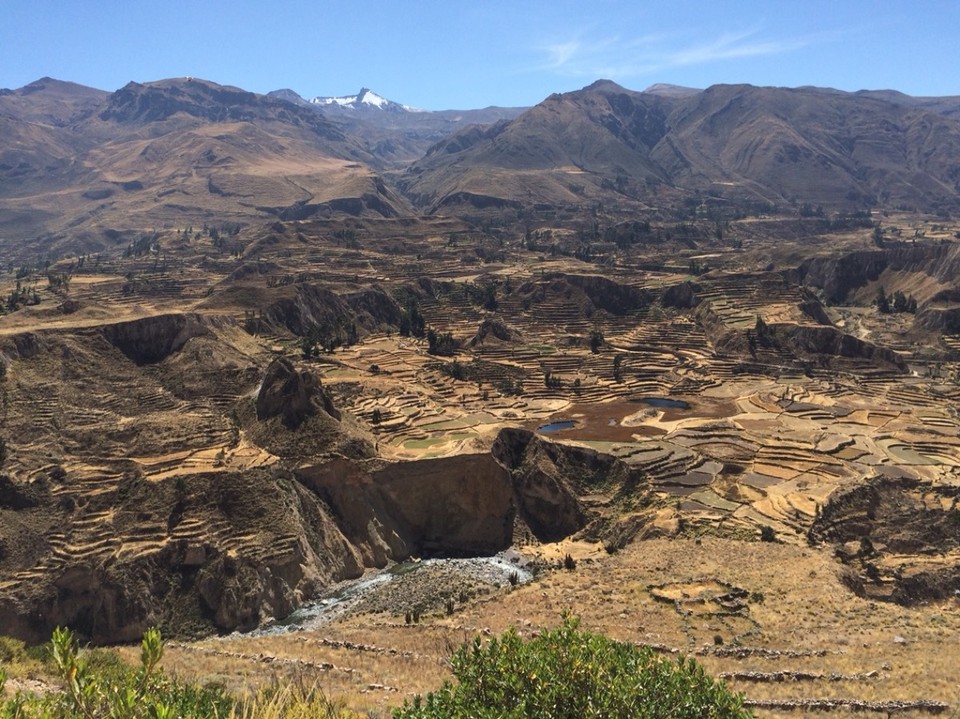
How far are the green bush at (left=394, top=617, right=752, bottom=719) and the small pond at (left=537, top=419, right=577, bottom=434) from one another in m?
56.9

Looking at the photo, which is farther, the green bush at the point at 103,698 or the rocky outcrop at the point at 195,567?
the rocky outcrop at the point at 195,567

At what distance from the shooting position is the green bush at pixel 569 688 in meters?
19.2

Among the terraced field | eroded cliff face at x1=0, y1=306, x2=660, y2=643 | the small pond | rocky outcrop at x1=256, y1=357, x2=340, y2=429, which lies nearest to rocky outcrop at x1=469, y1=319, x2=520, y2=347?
the terraced field

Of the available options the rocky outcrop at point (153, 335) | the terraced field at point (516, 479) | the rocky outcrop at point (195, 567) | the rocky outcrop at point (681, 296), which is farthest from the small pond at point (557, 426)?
the rocky outcrop at point (681, 296)

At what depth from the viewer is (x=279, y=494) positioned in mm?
55125

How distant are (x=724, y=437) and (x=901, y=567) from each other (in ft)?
94.8

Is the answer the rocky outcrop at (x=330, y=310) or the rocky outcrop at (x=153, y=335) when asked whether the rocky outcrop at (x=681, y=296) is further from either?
the rocky outcrop at (x=153, y=335)

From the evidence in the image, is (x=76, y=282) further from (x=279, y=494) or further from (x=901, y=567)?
(x=901, y=567)

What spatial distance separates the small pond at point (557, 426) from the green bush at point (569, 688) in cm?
5693

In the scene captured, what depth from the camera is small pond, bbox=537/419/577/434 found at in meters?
78.9


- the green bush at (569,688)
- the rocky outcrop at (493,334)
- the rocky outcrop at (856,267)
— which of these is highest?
the rocky outcrop at (856,267)

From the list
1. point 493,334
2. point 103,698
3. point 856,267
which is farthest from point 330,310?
point 856,267

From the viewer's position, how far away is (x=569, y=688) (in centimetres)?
1962

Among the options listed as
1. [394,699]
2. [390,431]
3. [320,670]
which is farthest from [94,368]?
[394,699]
